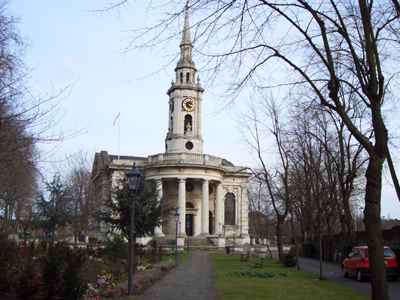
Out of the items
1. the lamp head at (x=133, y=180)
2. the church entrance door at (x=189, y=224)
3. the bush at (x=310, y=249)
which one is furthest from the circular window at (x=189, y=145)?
the lamp head at (x=133, y=180)

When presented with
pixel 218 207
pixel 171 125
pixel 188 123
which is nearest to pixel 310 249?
pixel 218 207

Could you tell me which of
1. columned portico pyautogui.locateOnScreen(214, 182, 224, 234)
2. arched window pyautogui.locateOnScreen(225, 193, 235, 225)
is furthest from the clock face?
arched window pyautogui.locateOnScreen(225, 193, 235, 225)

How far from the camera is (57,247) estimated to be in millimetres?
10953

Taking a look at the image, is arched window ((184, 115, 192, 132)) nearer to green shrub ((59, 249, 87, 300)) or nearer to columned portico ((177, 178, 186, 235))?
columned portico ((177, 178, 186, 235))

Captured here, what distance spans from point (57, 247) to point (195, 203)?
41189 millimetres

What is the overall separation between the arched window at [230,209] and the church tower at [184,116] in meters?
8.04

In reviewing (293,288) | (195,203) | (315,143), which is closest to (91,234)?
(195,203)

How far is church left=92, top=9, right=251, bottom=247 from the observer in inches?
1866

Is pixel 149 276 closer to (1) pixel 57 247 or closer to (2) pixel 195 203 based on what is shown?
(1) pixel 57 247

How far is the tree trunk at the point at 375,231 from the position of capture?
751cm

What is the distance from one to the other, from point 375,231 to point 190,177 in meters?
39.9

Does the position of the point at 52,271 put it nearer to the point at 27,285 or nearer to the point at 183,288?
the point at 27,285

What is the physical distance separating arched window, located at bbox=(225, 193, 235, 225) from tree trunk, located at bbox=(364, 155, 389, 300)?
155 ft

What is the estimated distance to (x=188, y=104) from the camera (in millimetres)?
52906
